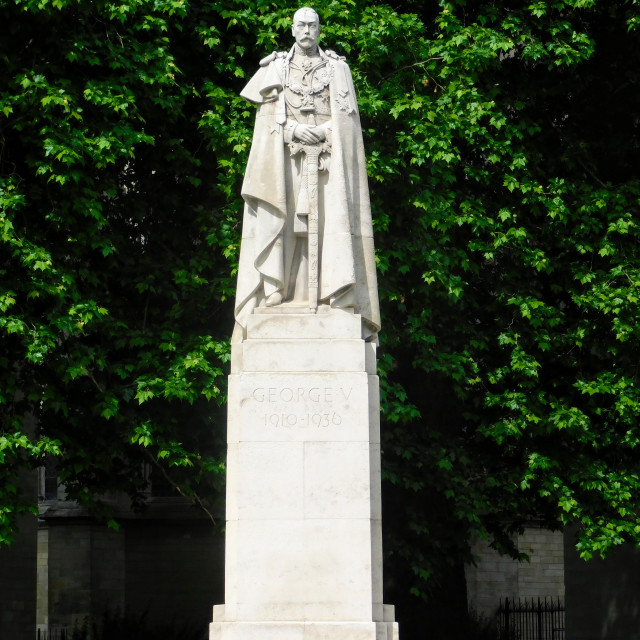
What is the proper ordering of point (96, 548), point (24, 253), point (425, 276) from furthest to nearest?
point (96, 548) → point (425, 276) → point (24, 253)

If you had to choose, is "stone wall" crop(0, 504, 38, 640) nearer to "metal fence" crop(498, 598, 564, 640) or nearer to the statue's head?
"metal fence" crop(498, 598, 564, 640)

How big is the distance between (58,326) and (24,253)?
3.52 ft

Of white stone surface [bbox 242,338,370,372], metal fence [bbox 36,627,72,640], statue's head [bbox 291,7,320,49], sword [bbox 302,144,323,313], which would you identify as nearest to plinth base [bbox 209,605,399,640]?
white stone surface [bbox 242,338,370,372]

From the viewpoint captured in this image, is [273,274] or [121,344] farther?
[121,344]

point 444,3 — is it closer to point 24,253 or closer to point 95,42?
point 95,42

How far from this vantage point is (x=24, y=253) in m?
19.8

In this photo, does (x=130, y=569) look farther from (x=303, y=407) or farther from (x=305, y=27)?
(x=305, y=27)

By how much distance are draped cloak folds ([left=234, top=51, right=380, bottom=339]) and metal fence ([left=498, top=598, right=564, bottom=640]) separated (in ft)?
65.9

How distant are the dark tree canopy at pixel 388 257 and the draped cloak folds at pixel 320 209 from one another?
6.57 meters

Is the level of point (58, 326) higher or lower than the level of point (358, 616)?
higher

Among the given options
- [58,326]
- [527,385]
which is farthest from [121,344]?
[527,385]

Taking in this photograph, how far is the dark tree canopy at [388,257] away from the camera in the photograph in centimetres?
2041

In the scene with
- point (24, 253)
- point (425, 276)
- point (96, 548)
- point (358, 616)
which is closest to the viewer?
point (358, 616)

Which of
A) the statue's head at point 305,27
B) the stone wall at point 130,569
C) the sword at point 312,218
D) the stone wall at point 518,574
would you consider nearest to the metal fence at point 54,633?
the stone wall at point 130,569
